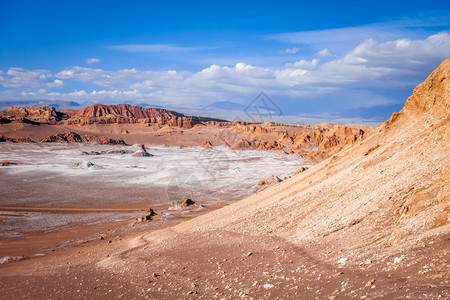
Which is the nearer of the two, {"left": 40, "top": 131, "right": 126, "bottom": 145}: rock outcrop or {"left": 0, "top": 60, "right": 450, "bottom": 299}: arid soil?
{"left": 0, "top": 60, "right": 450, "bottom": 299}: arid soil

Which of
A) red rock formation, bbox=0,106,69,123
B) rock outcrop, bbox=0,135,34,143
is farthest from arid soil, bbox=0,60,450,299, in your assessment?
red rock formation, bbox=0,106,69,123

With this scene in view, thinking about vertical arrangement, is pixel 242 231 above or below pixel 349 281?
below

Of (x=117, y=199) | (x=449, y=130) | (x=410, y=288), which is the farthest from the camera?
(x=117, y=199)

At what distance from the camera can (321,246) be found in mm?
6262

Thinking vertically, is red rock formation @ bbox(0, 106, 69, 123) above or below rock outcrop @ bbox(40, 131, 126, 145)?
above

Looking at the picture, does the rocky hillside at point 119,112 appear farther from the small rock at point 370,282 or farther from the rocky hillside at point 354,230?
the small rock at point 370,282

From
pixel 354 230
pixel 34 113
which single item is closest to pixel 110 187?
pixel 354 230

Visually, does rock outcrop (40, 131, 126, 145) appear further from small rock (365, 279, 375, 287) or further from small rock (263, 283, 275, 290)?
small rock (365, 279, 375, 287)

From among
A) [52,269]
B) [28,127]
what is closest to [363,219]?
[52,269]

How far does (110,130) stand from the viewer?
3214 inches

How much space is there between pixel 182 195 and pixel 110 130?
61856mm

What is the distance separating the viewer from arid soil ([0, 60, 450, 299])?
183 inches

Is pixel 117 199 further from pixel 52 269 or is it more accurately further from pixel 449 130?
pixel 449 130

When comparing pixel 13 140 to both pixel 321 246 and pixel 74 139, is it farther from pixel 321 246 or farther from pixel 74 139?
pixel 321 246
